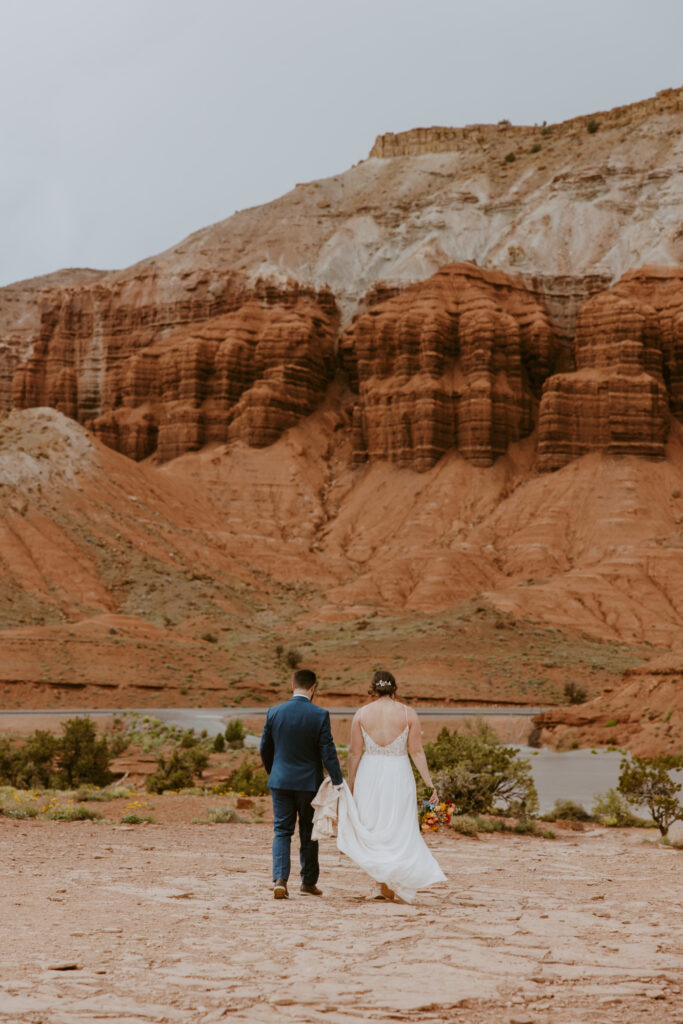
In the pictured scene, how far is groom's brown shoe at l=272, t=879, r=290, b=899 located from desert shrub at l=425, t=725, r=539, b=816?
337 inches

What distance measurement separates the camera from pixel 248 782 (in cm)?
2255

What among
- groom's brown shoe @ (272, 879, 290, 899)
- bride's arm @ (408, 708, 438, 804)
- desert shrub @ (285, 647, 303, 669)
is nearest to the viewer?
groom's brown shoe @ (272, 879, 290, 899)

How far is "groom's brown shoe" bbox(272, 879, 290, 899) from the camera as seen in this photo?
9.52 meters

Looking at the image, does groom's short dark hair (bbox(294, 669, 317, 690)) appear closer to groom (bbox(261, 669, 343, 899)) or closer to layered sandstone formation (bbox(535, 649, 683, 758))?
groom (bbox(261, 669, 343, 899))

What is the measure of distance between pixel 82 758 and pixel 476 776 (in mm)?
11733

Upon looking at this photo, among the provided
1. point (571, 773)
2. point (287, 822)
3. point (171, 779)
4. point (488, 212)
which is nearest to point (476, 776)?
point (171, 779)

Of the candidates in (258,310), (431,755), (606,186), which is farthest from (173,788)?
(606,186)

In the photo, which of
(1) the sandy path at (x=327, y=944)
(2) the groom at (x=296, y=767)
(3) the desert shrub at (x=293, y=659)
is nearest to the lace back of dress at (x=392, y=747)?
(2) the groom at (x=296, y=767)

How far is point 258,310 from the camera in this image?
9838 centimetres

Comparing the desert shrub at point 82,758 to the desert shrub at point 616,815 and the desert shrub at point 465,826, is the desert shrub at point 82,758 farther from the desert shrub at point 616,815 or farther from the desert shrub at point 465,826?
the desert shrub at point 465,826

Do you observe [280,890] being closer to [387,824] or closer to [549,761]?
[387,824]

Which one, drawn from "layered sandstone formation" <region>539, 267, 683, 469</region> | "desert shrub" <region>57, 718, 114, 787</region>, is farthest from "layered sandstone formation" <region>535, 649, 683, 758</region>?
"layered sandstone formation" <region>539, 267, 683, 469</region>

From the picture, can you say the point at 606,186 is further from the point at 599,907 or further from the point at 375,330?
the point at 599,907

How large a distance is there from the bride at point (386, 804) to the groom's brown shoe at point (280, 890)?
0.60m
